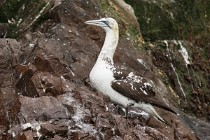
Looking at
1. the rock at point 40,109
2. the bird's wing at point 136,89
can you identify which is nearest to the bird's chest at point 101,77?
the bird's wing at point 136,89

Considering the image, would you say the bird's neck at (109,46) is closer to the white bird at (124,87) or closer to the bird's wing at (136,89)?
the white bird at (124,87)

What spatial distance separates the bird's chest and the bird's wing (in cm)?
12

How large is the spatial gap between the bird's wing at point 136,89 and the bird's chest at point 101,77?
0.39ft

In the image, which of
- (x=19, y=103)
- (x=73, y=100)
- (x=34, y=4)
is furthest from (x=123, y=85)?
(x=34, y=4)

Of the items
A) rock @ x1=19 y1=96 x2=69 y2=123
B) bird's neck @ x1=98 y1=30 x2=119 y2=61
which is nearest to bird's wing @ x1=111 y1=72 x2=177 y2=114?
bird's neck @ x1=98 y1=30 x2=119 y2=61

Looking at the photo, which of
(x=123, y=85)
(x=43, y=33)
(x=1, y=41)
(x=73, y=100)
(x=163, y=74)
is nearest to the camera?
(x=73, y=100)

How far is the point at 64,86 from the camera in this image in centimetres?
1084

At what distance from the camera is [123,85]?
11133 mm

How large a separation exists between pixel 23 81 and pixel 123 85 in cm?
185

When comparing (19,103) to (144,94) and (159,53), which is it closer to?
(144,94)

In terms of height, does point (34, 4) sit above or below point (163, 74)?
above

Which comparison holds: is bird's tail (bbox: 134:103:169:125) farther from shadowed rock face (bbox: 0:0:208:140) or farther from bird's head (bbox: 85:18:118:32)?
bird's head (bbox: 85:18:118:32)

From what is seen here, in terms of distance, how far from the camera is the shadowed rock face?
376 inches

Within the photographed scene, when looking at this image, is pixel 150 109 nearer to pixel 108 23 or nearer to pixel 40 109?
pixel 108 23
